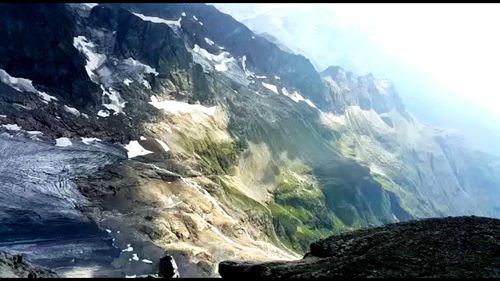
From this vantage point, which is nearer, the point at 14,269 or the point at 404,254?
the point at 404,254

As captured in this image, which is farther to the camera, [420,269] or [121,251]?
[121,251]

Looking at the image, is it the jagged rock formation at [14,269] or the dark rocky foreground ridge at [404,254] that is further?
the jagged rock formation at [14,269]

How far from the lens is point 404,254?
3719 cm

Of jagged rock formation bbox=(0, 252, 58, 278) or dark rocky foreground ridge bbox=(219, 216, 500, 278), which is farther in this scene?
jagged rock formation bbox=(0, 252, 58, 278)

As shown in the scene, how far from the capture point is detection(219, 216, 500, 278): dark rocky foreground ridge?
34250 mm

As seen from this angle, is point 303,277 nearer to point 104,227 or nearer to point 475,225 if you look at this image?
point 475,225

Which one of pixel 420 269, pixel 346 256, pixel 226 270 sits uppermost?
pixel 420 269

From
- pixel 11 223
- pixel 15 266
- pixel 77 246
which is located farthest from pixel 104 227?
pixel 15 266

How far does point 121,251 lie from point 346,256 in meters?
149

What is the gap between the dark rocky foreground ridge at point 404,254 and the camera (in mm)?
34250

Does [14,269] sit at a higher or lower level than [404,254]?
lower

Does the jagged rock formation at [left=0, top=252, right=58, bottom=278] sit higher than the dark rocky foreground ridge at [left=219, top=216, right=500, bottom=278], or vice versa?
the dark rocky foreground ridge at [left=219, top=216, right=500, bottom=278]

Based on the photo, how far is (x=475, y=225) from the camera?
43.3 metres

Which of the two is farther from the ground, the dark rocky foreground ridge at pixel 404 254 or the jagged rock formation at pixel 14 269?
the dark rocky foreground ridge at pixel 404 254
